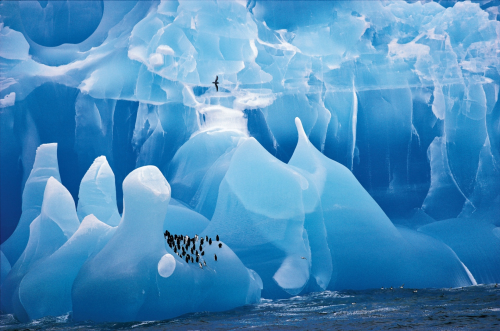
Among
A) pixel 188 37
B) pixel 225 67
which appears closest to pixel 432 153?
pixel 225 67

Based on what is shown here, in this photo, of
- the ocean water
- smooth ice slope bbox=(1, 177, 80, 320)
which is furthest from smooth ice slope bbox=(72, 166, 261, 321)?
smooth ice slope bbox=(1, 177, 80, 320)

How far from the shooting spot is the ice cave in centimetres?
1104

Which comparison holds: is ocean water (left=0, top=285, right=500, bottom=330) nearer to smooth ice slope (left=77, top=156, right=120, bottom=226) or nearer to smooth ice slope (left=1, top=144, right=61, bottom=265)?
smooth ice slope (left=1, top=144, right=61, bottom=265)

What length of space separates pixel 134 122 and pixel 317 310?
9703 millimetres

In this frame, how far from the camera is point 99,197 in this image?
12.4 meters

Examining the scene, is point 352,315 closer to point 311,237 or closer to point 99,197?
point 311,237

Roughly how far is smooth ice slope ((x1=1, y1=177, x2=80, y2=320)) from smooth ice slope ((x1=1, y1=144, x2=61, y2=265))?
1.81 metres

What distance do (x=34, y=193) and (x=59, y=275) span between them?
404cm

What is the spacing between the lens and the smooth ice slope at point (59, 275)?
9703 millimetres

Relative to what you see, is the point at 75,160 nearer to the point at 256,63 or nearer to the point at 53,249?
the point at 53,249

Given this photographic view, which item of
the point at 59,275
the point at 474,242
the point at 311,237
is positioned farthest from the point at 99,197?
the point at 474,242

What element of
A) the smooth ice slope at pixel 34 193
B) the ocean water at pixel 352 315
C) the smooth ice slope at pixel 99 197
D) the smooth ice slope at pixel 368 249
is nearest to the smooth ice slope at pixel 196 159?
the smooth ice slope at pixel 99 197

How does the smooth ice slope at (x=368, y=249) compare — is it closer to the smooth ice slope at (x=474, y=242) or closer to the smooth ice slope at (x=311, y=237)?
the smooth ice slope at (x=311, y=237)

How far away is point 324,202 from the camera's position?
11.3 metres
